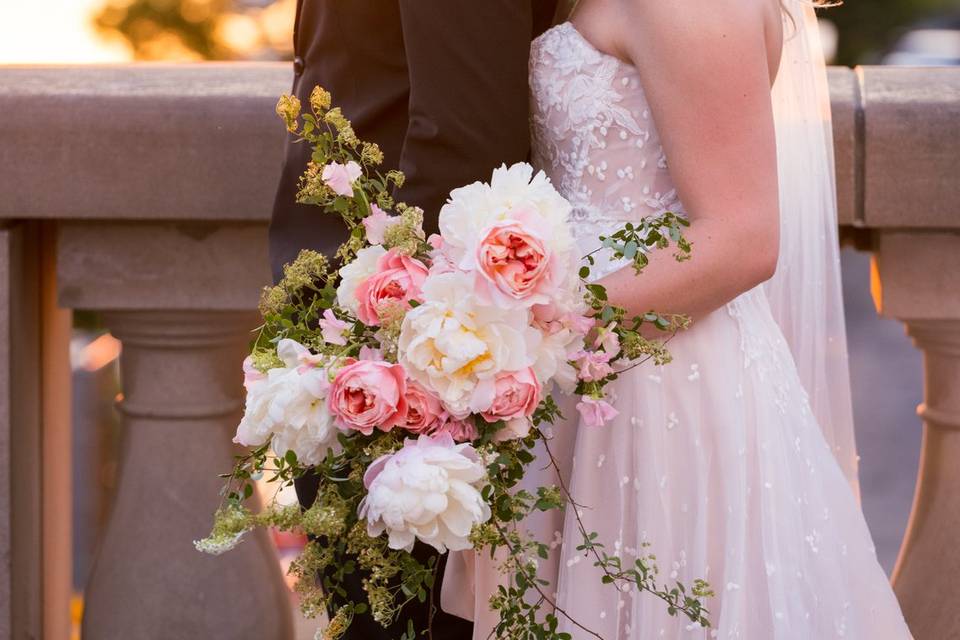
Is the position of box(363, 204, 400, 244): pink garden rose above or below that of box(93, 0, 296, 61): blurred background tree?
above

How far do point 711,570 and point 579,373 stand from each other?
1.86 feet

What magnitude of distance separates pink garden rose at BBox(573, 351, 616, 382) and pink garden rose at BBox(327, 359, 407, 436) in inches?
9.4

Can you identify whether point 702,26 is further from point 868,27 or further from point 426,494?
point 868,27

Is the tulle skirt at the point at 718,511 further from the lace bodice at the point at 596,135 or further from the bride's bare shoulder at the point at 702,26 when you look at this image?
the bride's bare shoulder at the point at 702,26

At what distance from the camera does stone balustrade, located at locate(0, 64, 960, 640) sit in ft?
8.90

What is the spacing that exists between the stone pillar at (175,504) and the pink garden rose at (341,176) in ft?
3.95

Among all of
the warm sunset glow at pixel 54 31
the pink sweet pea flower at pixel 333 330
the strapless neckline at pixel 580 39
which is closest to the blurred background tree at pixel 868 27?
the warm sunset glow at pixel 54 31

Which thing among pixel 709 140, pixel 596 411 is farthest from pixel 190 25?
pixel 596 411

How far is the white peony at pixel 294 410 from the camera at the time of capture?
169 centimetres

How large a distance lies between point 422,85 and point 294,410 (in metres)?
0.57

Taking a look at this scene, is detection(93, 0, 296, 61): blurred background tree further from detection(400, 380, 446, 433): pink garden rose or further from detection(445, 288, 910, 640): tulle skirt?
detection(400, 380, 446, 433): pink garden rose

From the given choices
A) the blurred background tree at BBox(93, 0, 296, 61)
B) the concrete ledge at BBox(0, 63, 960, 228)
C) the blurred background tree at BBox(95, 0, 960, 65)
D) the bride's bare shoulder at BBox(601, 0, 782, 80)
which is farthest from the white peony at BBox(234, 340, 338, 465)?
the blurred background tree at BBox(93, 0, 296, 61)

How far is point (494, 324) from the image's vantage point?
1.67m

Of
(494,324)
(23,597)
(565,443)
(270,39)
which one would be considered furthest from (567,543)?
(270,39)
